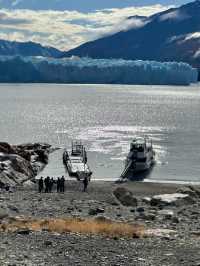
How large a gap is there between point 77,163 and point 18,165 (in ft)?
40.0

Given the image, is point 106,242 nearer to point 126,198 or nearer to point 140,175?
point 126,198

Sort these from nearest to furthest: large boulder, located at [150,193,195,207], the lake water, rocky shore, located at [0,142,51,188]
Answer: large boulder, located at [150,193,195,207] < rocky shore, located at [0,142,51,188] < the lake water

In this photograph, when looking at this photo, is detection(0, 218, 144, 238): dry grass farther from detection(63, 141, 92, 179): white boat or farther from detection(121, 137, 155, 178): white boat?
detection(121, 137, 155, 178): white boat

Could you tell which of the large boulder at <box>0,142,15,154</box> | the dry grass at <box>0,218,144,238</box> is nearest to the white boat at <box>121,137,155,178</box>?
the large boulder at <box>0,142,15,154</box>

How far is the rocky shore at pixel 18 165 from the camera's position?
4994cm

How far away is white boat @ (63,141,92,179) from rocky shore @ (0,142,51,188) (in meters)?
3.07

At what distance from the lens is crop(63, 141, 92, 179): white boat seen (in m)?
61.0

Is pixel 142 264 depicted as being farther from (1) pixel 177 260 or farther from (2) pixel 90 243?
(2) pixel 90 243

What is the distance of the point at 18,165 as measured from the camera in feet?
185

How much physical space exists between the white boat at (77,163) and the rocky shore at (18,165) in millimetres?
3066

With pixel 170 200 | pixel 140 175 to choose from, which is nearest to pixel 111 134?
pixel 140 175

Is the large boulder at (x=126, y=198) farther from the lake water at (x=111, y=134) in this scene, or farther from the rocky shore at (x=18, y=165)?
the lake water at (x=111, y=134)

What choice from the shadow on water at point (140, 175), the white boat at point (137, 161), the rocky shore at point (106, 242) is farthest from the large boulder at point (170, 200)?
the white boat at point (137, 161)

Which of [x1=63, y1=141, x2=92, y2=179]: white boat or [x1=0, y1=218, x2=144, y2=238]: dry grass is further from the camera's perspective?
[x1=63, y1=141, x2=92, y2=179]: white boat
